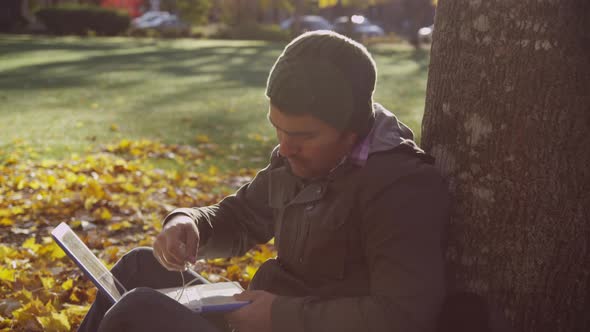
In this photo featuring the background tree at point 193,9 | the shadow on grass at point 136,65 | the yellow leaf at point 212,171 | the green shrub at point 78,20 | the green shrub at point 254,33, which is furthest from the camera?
the background tree at point 193,9

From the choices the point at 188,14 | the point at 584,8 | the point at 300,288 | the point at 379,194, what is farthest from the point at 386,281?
the point at 188,14

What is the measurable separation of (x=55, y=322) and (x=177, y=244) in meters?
1.12

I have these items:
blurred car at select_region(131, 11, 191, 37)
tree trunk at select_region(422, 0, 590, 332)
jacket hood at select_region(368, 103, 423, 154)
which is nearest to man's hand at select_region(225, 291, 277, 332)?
jacket hood at select_region(368, 103, 423, 154)

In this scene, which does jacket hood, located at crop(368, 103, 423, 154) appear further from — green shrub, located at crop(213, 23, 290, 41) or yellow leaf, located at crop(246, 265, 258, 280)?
green shrub, located at crop(213, 23, 290, 41)

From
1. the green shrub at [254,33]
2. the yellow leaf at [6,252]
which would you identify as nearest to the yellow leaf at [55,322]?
the yellow leaf at [6,252]

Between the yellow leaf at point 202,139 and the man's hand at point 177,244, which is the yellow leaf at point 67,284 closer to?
the man's hand at point 177,244

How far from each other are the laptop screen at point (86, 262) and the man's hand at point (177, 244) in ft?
0.64

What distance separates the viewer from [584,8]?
83.4 inches

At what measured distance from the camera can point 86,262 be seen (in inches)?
85.8

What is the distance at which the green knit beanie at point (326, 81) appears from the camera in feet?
6.10

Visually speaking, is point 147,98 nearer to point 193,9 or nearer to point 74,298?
point 74,298

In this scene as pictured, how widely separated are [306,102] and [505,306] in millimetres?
1124

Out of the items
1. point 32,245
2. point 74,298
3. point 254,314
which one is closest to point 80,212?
point 32,245

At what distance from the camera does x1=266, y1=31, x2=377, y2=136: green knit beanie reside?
186 centimetres
